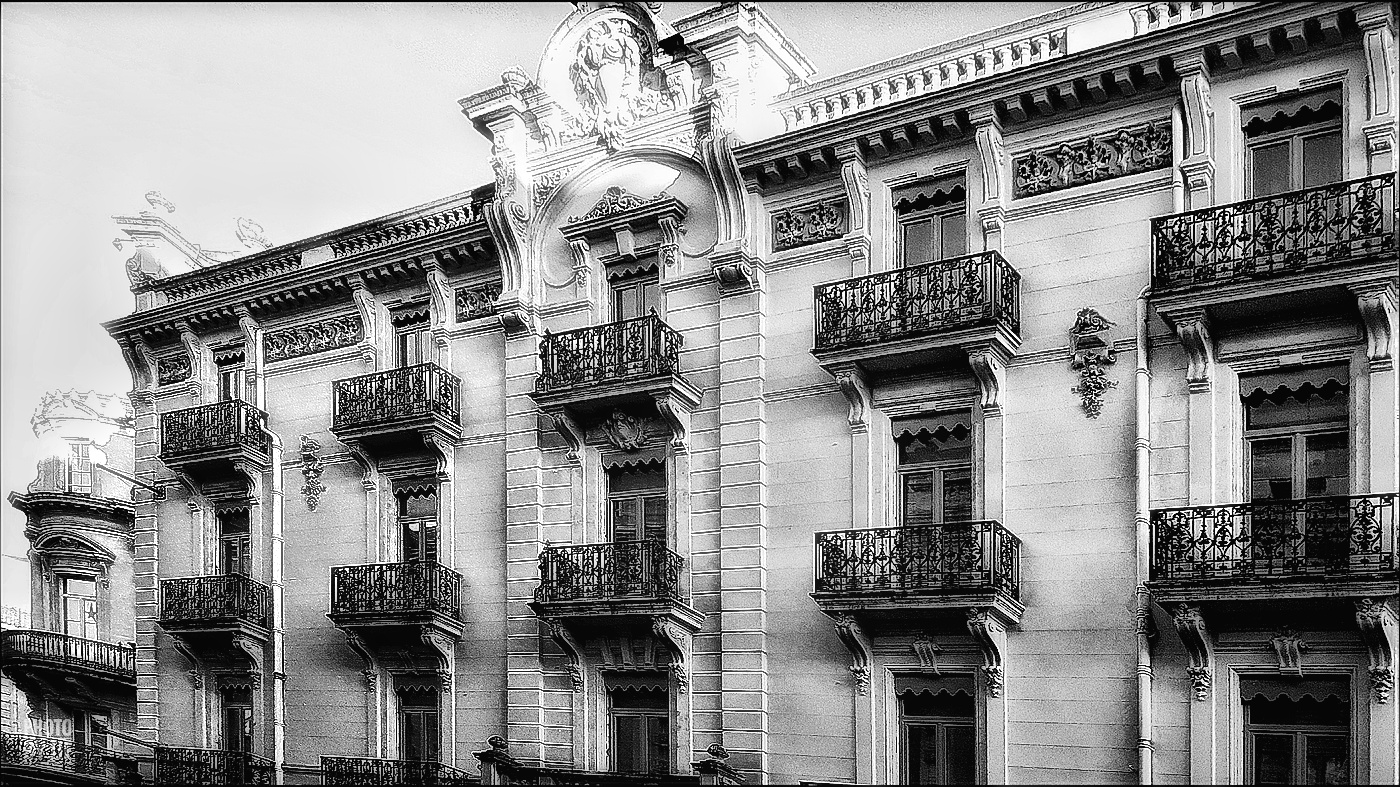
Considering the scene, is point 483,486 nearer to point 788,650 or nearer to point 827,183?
point 788,650

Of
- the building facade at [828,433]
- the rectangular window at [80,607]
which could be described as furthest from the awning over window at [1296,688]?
the rectangular window at [80,607]

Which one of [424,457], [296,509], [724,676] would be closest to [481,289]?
[424,457]

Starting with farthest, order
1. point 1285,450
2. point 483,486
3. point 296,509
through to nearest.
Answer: point 296,509
point 483,486
point 1285,450

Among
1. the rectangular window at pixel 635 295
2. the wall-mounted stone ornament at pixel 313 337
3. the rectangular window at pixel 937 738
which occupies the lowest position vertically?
the rectangular window at pixel 937 738

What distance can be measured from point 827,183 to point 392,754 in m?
12.0

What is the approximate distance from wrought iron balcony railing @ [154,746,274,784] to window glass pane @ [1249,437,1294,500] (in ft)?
55.1

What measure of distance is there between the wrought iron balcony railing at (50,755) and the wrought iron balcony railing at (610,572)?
1342 centimetres

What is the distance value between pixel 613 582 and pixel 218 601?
8.66 m

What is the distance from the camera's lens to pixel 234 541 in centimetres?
2256

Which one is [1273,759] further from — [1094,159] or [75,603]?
[75,603]

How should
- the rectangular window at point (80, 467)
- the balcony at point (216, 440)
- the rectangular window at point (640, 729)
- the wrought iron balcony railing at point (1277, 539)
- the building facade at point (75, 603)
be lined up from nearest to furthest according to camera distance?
the wrought iron balcony railing at point (1277, 539)
the rectangular window at point (640, 729)
the balcony at point (216, 440)
the building facade at point (75, 603)
the rectangular window at point (80, 467)

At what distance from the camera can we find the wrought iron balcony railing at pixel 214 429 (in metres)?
21.9

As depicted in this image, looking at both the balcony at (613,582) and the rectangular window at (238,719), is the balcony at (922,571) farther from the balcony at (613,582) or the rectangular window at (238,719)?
the rectangular window at (238,719)

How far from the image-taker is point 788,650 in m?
16.3
